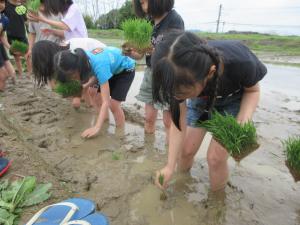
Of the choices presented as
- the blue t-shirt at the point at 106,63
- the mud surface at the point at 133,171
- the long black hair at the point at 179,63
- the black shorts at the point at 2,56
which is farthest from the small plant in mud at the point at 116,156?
the black shorts at the point at 2,56

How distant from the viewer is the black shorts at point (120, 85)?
12.6 ft

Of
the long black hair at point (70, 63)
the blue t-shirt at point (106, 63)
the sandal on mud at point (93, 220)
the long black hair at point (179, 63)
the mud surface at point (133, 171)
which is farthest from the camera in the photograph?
the blue t-shirt at point (106, 63)

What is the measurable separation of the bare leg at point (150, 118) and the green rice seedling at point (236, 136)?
1.54 metres

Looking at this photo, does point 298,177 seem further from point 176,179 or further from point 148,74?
point 148,74

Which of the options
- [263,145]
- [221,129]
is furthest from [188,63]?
[263,145]

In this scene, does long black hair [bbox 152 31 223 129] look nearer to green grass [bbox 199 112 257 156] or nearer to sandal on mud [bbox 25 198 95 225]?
green grass [bbox 199 112 257 156]

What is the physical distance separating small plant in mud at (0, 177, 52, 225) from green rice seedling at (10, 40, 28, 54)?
3.98 metres

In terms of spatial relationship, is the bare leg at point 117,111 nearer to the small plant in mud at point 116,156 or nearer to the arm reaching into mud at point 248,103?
the small plant in mud at point 116,156

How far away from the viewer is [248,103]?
7.56ft

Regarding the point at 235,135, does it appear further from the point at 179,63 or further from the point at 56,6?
the point at 56,6

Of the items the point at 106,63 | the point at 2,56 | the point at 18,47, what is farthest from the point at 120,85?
the point at 18,47

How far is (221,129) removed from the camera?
212cm

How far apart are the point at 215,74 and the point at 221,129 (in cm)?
38

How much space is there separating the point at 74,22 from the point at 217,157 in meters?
2.72
